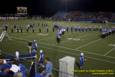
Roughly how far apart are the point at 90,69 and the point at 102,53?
5.40 m

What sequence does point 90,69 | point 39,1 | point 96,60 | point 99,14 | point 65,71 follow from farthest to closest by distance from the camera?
point 39,1, point 99,14, point 96,60, point 90,69, point 65,71

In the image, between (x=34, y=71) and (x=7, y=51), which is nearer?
(x=34, y=71)

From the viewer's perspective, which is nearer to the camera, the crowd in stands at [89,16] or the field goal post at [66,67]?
the field goal post at [66,67]

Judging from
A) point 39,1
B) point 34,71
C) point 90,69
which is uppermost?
→ point 39,1

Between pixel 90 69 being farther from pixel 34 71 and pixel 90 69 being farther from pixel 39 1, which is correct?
pixel 39 1

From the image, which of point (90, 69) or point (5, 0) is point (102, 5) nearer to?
point (5, 0)

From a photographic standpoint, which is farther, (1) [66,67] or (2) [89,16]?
(2) [89,16]

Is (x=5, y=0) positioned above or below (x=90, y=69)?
above

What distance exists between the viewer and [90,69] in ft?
51.9

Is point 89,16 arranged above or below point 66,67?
below

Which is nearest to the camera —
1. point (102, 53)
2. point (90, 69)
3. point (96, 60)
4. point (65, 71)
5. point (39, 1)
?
point (65, 71)

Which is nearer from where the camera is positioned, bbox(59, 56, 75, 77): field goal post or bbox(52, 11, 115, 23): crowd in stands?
bbox(59, 56, 75, 77): field goal post

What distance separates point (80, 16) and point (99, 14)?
6.07 m

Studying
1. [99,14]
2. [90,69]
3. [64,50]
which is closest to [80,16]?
[99,14]
